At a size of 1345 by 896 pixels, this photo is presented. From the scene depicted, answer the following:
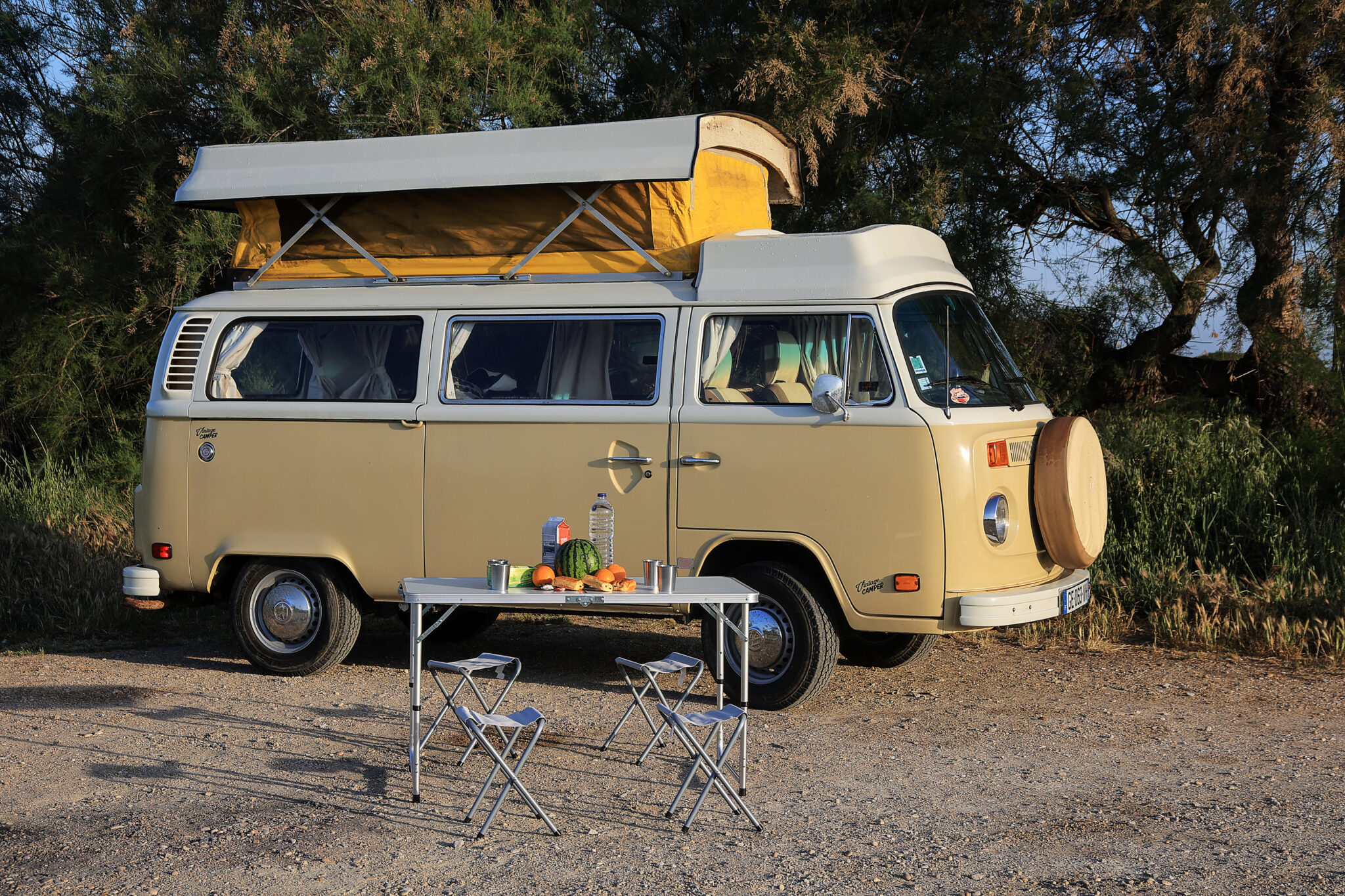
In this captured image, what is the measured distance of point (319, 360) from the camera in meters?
8.10

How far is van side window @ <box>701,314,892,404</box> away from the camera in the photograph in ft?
22.8

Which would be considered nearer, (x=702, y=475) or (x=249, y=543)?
(x=702, y=475)

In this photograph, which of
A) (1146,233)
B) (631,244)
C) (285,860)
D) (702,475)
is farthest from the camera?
(1146,233)

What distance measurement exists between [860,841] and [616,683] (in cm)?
319

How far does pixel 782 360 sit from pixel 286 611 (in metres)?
3.45

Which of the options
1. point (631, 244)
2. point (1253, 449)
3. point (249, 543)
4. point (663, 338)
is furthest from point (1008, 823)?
point (1253, 449)

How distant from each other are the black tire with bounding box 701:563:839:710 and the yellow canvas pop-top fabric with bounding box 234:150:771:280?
1.85m

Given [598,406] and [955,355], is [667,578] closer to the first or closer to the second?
[598,406]

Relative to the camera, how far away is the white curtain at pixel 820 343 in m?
7.02

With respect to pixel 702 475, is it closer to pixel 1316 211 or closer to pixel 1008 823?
pixel 1008 823

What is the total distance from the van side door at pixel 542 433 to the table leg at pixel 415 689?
1.83 metres

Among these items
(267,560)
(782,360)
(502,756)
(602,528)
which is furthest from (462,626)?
(502,756)

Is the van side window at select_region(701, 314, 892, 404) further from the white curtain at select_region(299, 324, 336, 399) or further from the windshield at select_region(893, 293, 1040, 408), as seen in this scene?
the white curtain at select_region(299, 324, 336, 399)

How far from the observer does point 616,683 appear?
8086 mm
